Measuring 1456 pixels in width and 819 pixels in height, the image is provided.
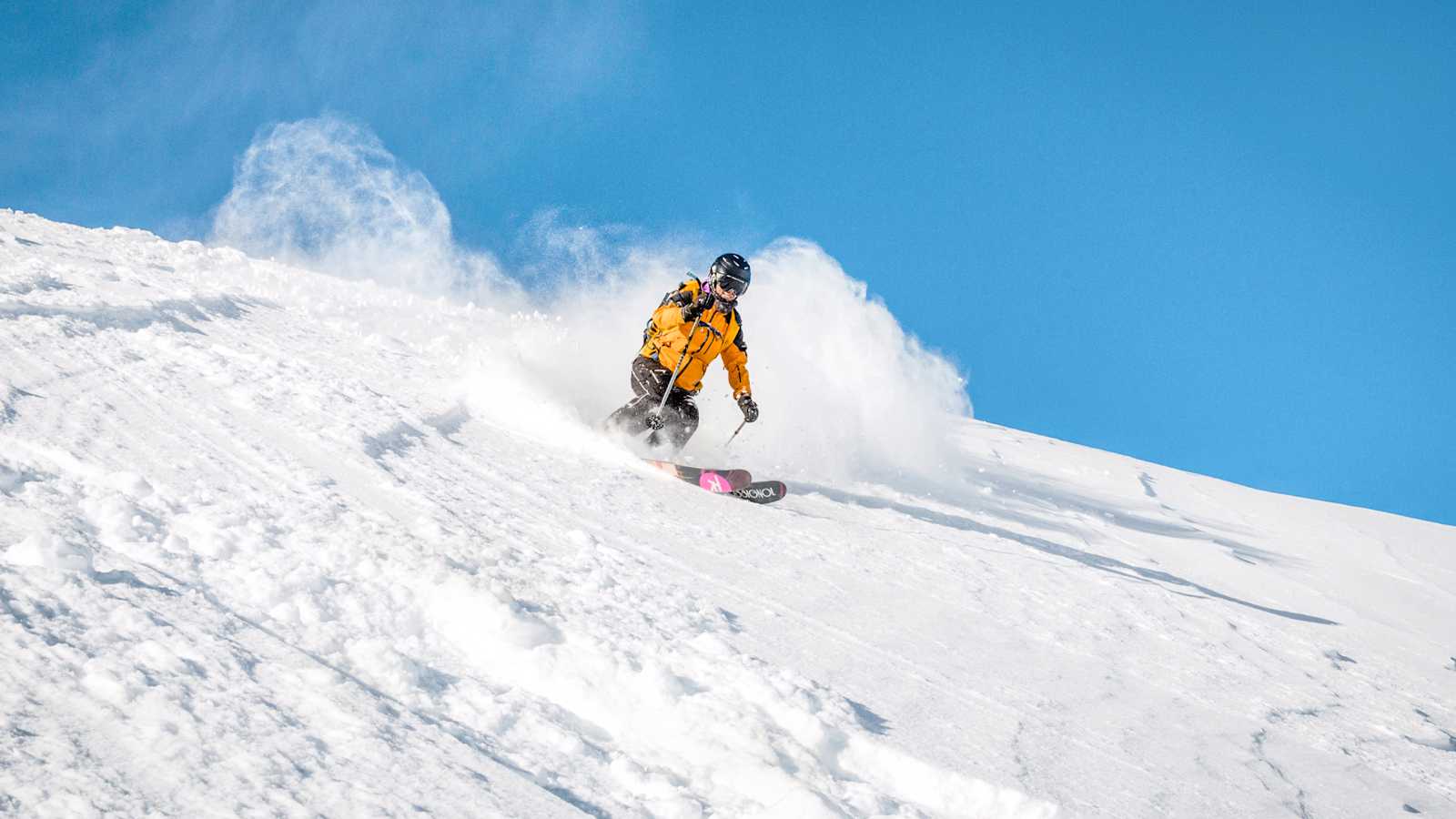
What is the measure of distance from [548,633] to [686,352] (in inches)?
205

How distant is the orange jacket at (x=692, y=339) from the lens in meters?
8.22

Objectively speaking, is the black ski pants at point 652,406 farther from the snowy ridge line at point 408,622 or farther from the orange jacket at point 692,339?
the snowy ridge line at point 408,622

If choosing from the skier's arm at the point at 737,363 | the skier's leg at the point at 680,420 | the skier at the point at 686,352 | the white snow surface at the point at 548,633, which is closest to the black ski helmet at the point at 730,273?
the skier at the point at 686,352

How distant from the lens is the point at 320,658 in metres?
2.64

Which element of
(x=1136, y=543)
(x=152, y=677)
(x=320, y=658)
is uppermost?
(x=1136, y=543)

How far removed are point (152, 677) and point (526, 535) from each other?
2231mm

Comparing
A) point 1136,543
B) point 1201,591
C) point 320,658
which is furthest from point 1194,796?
point 1136,543

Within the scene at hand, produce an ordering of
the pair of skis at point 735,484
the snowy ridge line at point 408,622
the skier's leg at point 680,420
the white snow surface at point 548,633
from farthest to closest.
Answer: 1. the skier's leg at point 680,420
2. the pair of skis at point 735,484
3. the snowy ridge line at point 408,622
4. the white snow surface at point 548,633

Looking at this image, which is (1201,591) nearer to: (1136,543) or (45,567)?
(1136,543)

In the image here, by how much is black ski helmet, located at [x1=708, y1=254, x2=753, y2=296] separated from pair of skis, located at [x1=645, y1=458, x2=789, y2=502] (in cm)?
190

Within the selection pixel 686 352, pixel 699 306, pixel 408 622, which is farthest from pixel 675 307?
pixel 408 622

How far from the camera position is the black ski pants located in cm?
833

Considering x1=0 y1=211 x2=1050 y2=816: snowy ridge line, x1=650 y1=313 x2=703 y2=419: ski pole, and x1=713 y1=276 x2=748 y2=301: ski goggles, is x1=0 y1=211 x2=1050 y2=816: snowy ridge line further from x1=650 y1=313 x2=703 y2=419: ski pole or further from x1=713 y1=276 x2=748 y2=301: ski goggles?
x1=713 y1=276 x2=748 y2=301: ski goggles

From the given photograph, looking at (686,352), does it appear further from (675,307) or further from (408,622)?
(408,622)
